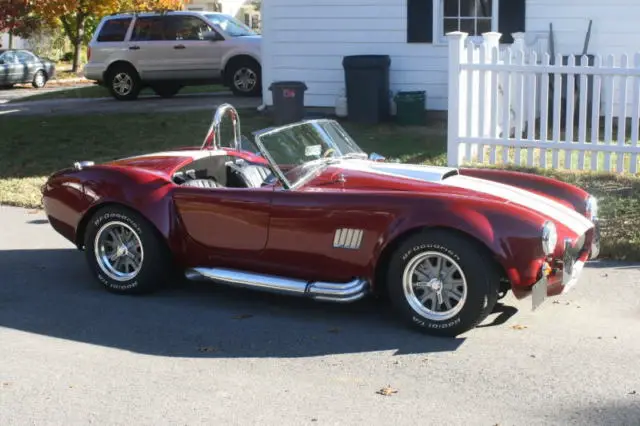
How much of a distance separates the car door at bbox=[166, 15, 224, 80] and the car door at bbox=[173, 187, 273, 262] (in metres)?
14.0

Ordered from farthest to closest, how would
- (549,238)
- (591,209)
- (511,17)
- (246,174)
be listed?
(511,17) → (246,174) → (591,209) → (549,238)

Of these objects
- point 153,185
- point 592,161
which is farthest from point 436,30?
point 153,185

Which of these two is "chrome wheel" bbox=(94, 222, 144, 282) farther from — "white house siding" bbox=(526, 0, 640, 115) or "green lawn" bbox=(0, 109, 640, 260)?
"white house siding" bbox=(526, 0, 640, 115)

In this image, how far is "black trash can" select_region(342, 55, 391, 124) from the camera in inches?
588

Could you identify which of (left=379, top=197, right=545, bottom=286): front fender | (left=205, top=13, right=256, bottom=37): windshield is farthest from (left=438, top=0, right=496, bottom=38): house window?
(left=379, top=197, right=545, bottom=286): front fender

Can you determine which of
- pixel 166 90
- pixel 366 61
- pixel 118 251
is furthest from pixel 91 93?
pixel 118 251

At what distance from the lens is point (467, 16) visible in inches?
598

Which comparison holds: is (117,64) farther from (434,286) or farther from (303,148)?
(434,286)

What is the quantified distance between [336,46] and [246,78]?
4.32 m

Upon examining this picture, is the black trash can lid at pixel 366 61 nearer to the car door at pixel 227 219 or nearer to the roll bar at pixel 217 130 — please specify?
the roll bar at pixel 217 130

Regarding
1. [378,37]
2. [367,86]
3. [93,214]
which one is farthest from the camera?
[378,37]

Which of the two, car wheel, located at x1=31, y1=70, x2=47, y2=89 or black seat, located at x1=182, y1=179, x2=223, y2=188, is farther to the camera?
car wheel, located at x1=31, y1=70, x2=47, y2=89

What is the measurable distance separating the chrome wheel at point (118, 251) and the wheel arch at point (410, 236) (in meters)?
1.79

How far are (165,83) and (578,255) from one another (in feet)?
51.1
